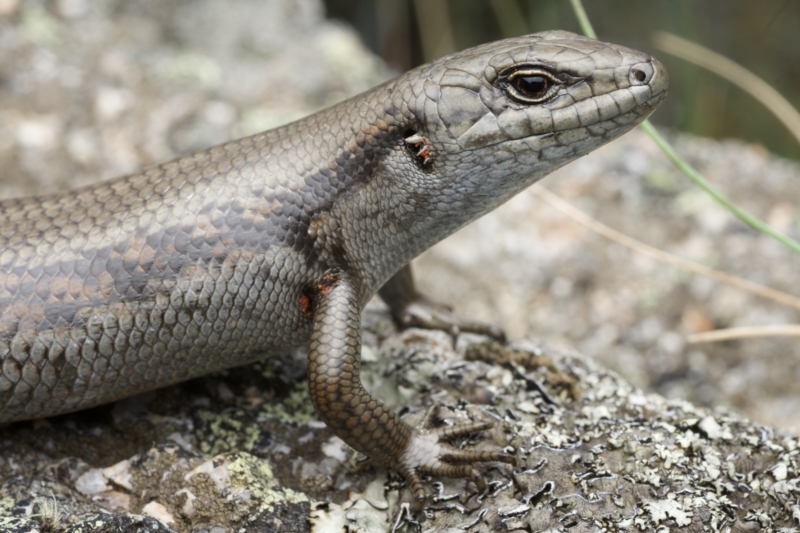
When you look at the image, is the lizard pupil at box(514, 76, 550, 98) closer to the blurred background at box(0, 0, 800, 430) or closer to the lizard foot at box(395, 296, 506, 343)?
the lizard foot at box(395, 296, 506, 343)

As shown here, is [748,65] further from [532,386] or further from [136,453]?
[136,453]

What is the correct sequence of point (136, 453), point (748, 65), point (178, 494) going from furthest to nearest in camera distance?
point (748, 65), point (136, 453), point (178, 494)

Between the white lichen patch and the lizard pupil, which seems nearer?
the white lichen patch

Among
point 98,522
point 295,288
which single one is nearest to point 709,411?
point 295,288

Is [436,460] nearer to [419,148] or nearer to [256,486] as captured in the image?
[256,486]

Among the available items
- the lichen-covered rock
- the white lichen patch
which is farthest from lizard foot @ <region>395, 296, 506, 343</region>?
the white lichen patch

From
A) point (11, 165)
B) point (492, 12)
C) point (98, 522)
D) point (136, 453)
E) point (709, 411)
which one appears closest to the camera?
point (98, 522)
